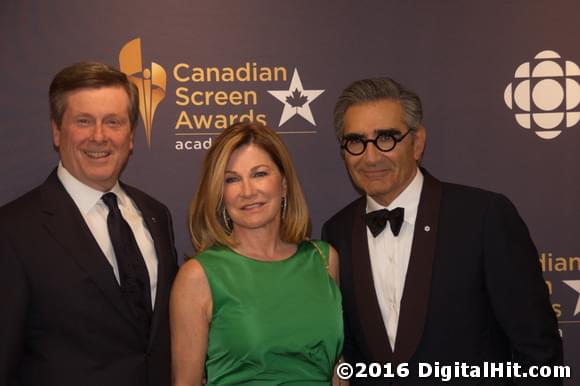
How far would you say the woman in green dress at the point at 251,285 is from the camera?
2.77 metres

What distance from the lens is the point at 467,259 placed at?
291 cm

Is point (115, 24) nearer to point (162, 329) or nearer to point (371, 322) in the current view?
point (162, 329)

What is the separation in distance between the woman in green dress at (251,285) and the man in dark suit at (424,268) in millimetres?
209

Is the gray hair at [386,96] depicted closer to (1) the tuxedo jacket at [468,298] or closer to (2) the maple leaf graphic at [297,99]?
(1) the tuxedo jacket at [468,298]

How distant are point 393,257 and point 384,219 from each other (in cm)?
17

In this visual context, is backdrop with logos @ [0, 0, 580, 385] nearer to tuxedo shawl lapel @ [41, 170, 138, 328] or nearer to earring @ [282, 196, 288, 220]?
earring @ [282, 196, 288, 220]

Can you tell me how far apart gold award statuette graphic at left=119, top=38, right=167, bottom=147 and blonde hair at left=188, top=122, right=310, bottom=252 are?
1.01 meters

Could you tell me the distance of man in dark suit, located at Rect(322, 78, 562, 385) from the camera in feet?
9.43

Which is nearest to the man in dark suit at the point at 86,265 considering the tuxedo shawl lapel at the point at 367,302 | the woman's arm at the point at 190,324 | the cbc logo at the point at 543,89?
the woman's arm at the point at 190,324

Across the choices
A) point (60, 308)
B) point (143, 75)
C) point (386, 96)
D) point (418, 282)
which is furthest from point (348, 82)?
point (60, 308)

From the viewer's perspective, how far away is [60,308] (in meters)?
2.70

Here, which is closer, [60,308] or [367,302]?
[60,308]

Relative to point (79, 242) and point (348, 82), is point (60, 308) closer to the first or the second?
point (79, 242)

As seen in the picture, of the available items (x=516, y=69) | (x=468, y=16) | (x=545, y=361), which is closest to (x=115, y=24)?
(x=468, y=16)
